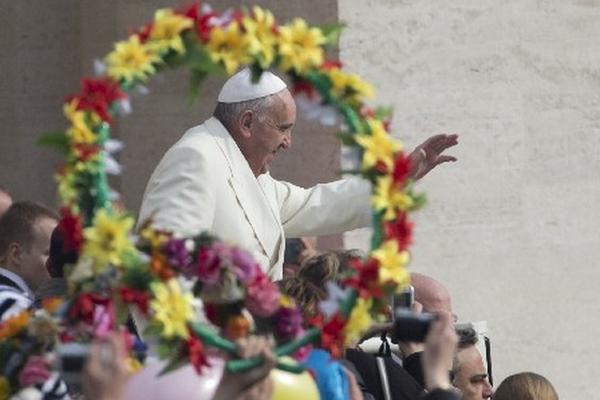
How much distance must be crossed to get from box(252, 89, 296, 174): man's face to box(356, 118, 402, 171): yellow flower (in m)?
1.61

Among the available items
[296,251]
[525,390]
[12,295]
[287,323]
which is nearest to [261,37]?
[287,323]

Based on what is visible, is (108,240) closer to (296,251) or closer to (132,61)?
(132,61)

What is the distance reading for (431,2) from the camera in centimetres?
1064

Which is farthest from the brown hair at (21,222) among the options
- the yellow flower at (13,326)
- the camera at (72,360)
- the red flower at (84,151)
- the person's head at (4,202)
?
the camera at (72,360)

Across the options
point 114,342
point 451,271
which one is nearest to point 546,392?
point 451,271

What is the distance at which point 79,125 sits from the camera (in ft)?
19.6

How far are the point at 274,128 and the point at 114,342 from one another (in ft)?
8.44

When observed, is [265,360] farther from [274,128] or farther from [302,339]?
[274,128]

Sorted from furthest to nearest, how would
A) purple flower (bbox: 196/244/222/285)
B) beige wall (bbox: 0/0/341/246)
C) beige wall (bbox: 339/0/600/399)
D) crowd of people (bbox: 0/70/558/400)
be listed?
beige wall (bbox: 0/0/341/246) < beige wall (bbox: 339/0/600/399) < crowd of people (bbox: 0/70/558/400) < purple flower (bbox: 196/244/222/285)

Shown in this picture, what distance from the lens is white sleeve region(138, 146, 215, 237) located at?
7501 mm

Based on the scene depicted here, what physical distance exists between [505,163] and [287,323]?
4.81 metres

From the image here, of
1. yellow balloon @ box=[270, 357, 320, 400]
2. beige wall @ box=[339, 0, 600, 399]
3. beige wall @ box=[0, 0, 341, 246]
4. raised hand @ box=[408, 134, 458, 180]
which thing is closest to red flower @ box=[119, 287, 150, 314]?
yellow balloon @ box=[270, 357, 320, 400]

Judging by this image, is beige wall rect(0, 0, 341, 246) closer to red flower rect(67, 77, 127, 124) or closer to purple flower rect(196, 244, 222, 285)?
red flower rect(67, 77, 127, 124)

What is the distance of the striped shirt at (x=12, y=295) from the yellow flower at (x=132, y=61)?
3.08 feet
